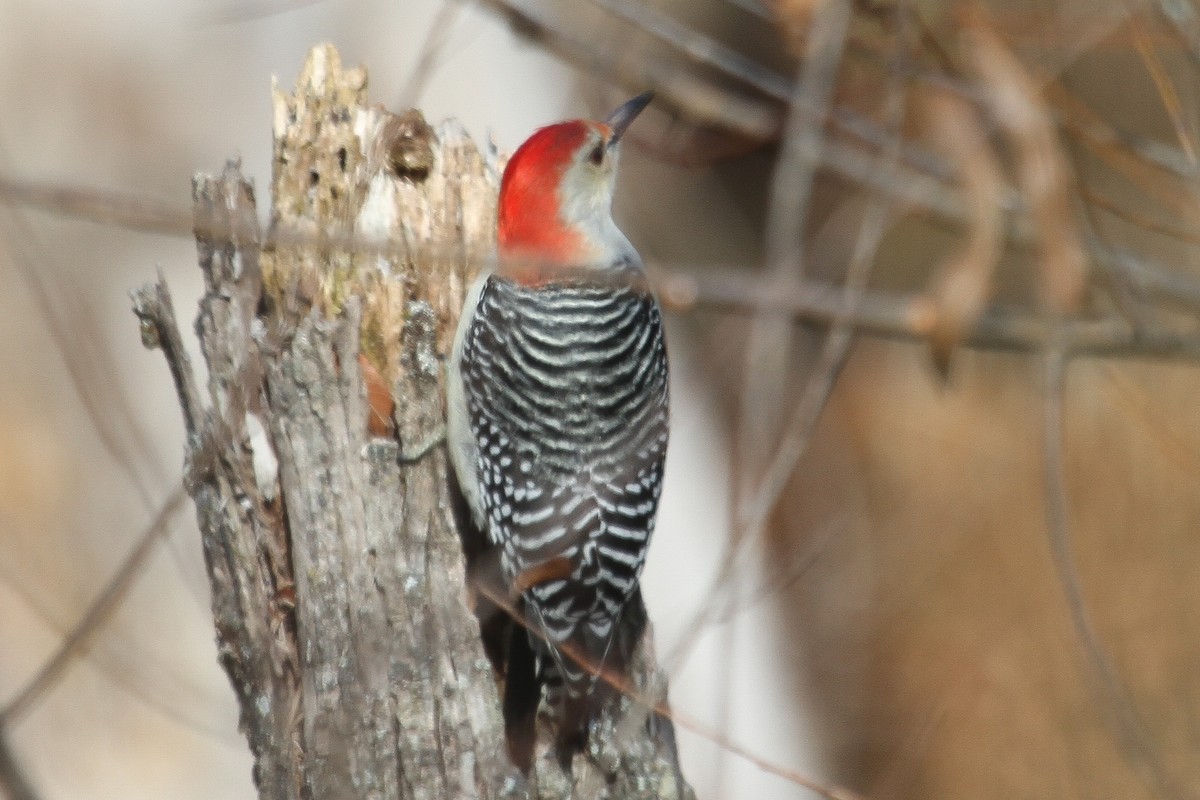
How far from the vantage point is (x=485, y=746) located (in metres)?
3.64

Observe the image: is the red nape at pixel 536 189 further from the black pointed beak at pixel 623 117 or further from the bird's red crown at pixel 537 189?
the black pointed beak at pixel 623 117

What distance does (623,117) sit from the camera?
460cm

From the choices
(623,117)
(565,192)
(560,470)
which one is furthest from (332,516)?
(623,117)

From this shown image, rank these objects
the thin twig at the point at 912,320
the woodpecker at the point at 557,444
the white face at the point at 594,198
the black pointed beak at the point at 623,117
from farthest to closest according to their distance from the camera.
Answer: the black pointed beak at the point at 623,117 → the white face at the point at 594,198 → the woodpecker at the point at 557,444 → the thin twig at the point at 912,320

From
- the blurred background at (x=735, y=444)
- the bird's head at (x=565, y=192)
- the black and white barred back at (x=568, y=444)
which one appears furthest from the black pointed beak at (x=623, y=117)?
the black and white barred back at (x=568, y=444)

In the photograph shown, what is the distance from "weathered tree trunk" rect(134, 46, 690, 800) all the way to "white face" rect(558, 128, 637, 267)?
0.75m

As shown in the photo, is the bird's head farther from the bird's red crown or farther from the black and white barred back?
the black and white barred back

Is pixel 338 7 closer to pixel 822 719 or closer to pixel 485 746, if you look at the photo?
pixel 485 746

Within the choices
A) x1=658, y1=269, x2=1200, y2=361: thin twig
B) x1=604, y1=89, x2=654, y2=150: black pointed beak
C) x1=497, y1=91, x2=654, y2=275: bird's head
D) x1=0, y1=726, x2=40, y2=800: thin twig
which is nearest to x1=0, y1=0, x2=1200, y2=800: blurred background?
x1=604, y1=89, x2=654, y2=150: black pointed beak

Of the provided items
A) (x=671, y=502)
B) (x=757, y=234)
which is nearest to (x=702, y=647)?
(x=671, y=502)

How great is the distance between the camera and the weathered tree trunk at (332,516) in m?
3.61

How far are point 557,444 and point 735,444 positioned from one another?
0.69m

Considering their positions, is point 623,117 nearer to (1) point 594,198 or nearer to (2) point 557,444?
(1) point 594,198

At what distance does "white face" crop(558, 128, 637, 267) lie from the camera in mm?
4395
